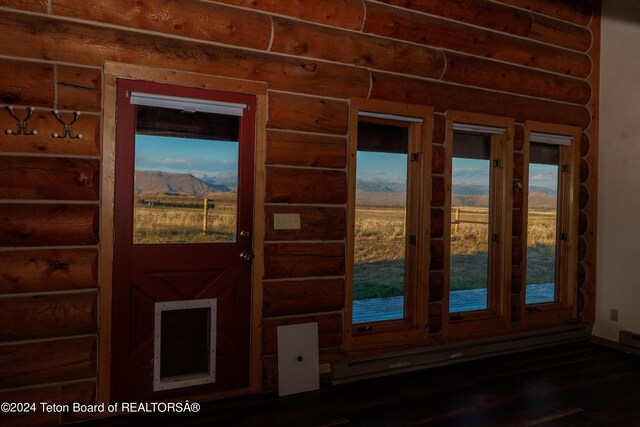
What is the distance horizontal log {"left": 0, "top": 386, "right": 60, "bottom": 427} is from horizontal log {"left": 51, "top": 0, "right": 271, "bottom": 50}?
2340 millimetres

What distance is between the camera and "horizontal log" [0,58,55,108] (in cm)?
290

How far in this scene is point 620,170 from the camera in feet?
16.4

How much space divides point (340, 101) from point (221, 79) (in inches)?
38.5

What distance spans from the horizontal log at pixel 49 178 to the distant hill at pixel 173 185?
0.94 feet

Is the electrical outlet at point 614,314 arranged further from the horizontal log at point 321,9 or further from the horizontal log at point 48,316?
the horizontal log at point 48,316

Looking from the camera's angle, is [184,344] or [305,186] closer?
[184,344]

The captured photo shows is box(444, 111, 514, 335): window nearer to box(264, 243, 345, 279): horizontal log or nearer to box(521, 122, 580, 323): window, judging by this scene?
box(521, 122, 580, 323): window

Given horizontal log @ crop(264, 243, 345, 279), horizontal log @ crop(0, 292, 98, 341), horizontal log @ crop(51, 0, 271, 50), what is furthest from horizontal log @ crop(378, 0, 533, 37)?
horizontal log @ crop(0, 292, 98, 341)

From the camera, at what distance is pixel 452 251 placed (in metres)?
4.59

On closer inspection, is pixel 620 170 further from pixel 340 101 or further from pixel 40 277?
pixel 40 277

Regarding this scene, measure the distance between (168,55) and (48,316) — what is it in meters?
1.85

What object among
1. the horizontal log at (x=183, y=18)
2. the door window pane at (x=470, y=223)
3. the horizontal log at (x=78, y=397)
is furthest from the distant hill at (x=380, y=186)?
the horizontal log at (x=78, y=397)

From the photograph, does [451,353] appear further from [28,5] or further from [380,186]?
[28,5]

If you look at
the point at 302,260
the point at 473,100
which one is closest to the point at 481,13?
the point at 473,100
